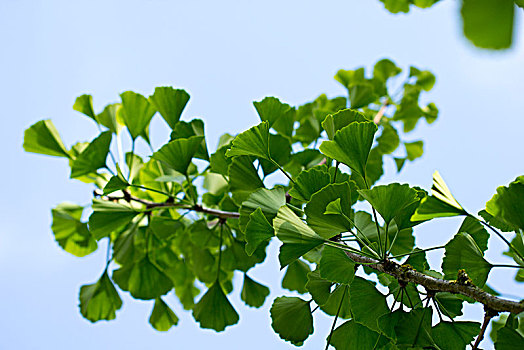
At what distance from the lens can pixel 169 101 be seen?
0.71 metres

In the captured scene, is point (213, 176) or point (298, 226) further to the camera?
point (213, 176)

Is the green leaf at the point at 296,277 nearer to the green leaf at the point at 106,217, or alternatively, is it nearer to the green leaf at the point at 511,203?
the green leaf at the point at 106,217

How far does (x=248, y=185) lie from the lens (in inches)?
23.1

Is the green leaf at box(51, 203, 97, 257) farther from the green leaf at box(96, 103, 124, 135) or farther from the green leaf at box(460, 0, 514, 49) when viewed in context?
the green leaf at box(460, 0, 514, 49)

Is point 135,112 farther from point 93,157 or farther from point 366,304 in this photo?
point 366,304

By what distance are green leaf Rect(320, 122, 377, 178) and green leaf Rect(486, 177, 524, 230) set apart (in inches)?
4.9

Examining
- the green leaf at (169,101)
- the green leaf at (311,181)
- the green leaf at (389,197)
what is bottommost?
the green leaf at (389,197)

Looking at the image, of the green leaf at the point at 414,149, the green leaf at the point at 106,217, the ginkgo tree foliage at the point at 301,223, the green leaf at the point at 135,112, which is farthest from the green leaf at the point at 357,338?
the green leaf at the point at 414,149

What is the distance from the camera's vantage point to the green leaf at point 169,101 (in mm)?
707

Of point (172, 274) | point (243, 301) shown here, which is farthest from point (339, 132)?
point (172, 274)

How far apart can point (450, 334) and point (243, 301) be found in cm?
46

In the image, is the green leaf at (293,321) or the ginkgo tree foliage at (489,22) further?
the green leaf at (293,321)

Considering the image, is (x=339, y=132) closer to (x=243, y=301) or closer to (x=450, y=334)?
(x=450, y=334)

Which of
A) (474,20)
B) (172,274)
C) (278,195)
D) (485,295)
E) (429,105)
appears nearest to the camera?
(474,20)
